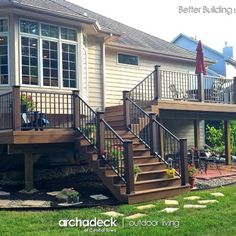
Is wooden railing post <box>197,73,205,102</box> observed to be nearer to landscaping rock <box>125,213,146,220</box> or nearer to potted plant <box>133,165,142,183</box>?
potted plant <box>133,165,142,183</box>

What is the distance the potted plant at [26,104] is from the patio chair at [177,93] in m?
5.03

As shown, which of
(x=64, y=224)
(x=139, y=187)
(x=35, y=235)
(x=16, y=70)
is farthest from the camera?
(x=16, y=70)

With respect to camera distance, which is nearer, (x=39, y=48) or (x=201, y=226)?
(x=201, y=226)

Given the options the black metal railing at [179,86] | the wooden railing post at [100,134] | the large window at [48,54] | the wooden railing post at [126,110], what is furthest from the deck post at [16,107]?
the black metal railing at [179,86]

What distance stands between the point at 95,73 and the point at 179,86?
3.11 meters

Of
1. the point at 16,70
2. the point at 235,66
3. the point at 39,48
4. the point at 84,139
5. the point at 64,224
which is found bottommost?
the point at 64,224

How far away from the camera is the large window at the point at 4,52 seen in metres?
10.1

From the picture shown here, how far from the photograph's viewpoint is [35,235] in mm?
5316

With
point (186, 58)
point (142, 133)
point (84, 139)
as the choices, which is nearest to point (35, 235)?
point (84, 139)

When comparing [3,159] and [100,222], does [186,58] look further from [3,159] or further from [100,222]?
[100,222]

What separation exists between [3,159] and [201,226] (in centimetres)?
691

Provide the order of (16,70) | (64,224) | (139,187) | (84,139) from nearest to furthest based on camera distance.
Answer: (64,224)
(139,187)
(84,139)
(16,70)

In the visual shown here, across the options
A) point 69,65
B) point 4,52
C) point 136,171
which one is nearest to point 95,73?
point 69,65

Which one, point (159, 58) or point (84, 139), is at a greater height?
point (159, 58)
